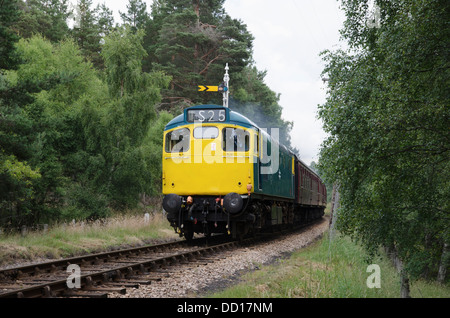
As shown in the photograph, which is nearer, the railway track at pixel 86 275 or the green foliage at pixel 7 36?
the railway track at pixel 86 275

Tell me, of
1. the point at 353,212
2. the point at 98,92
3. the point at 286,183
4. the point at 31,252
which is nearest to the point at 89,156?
the point at 98,92

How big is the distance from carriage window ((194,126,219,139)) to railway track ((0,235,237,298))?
3258mm

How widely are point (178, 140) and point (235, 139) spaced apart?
169cm

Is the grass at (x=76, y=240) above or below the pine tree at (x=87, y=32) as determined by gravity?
below

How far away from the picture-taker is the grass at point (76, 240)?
36.6 feet

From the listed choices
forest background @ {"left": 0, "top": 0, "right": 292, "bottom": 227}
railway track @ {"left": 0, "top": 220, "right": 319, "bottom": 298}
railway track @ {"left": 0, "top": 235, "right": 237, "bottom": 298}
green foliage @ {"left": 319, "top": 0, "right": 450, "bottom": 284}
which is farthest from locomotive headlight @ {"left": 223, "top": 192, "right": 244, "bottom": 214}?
forest background @ {"left": 0, "top": 0, "right": 292, "bottom": 227}

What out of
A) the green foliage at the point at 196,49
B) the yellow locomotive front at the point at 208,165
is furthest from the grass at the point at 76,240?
the green foliage at the point at 196,49

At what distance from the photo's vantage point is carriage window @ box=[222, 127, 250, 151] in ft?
42.0

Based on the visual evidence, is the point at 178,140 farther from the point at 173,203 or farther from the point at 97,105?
the point at 97,105

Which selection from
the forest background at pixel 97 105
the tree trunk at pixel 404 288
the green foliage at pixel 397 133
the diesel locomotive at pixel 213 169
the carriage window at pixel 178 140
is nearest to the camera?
the green foliage at pixel 397 133

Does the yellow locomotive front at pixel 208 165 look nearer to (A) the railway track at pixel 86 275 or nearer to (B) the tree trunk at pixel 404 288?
(A) the railway track at pixel 86 275

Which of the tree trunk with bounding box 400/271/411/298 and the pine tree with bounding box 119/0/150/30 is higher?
the pine tree with bounding box 119/0/150/30

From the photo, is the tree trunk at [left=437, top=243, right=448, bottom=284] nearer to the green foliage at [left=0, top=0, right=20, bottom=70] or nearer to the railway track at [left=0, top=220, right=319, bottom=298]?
the railway track at [left=0, top=220, right=319, bottom=298]

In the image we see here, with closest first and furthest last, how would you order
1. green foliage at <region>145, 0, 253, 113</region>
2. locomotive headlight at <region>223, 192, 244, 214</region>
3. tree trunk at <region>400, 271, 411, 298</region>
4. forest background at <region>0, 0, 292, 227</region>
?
tree trunk at <region>400, 271, 411, 298</region> → locomotive headlight at <region>223, 192, 244, 214</region> → forest background at <region>0, 0, 292, 227</region> → green foliage at <region>145, 0, 253, 113</region>
